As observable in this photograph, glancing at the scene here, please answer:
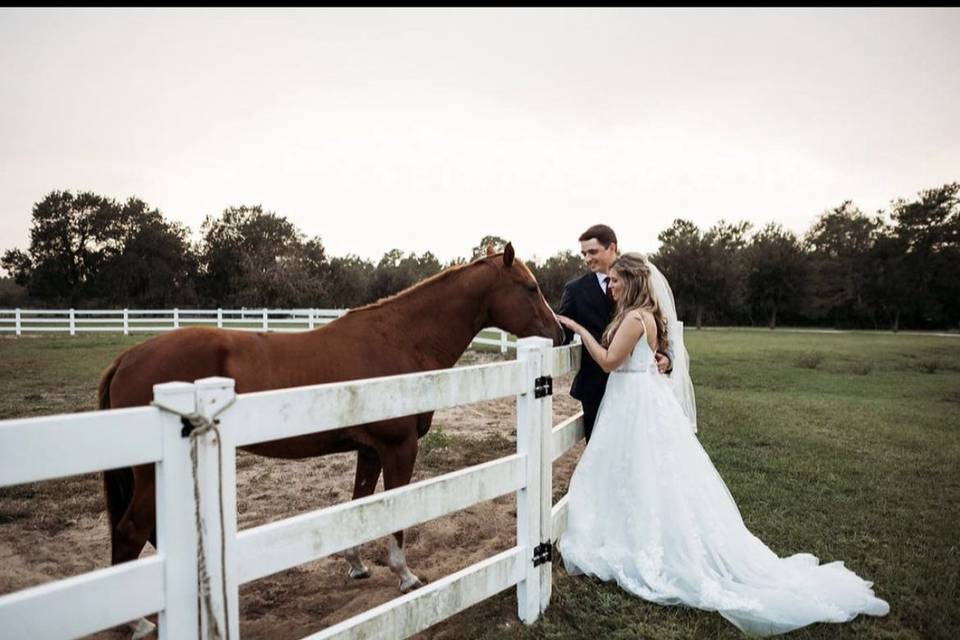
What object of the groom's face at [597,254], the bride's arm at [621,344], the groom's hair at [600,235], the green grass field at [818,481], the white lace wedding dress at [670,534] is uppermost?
the groom's hair at [600,235]

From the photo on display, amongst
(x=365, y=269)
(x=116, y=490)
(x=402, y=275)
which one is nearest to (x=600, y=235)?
(x=116, y=490)

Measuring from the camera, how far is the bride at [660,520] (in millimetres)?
3348

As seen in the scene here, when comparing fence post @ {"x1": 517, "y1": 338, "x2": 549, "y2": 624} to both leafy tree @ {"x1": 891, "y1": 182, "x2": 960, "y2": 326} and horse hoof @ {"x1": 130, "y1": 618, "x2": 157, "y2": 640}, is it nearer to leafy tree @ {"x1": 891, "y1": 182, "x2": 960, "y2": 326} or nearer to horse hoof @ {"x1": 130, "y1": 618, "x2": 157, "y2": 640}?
horse hoof @ {"x1": 130, "y1": 618, "x2": 157, "y2": 640}

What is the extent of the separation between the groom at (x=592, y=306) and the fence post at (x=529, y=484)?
1375 millimetres

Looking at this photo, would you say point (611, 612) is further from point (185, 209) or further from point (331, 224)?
point (185, 209)

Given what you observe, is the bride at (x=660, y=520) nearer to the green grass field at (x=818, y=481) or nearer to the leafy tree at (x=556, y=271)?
the green grass field at (x=818, y=481)

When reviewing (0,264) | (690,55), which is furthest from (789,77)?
(0,264)

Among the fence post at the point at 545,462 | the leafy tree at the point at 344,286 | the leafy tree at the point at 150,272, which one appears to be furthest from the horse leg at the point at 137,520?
the leafy tree at the point at 150,272

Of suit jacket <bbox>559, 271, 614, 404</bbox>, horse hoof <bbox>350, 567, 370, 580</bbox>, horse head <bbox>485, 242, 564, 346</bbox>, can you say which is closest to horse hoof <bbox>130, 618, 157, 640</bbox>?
horse hoof <bbox>350, 567, 370, 580</bbox>

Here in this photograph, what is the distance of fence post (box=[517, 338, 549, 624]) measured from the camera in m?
3.20

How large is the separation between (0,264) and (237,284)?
23.2 meters

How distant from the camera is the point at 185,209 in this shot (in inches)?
2152

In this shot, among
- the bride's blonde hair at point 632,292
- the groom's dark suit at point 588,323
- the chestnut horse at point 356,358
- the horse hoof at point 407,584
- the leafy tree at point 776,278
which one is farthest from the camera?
the leafy tree at point 776,278

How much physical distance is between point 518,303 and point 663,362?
4.42ft
